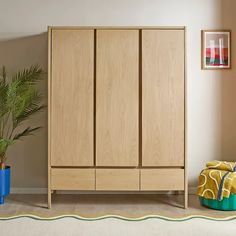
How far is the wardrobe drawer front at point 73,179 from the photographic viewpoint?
3824 mm

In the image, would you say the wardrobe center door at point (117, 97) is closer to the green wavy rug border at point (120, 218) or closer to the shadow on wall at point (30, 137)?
the green wavy rug border at point (120, 218)

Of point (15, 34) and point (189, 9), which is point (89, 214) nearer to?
point (15, 34)

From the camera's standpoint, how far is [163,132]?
12.5 feet

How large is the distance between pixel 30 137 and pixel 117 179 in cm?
122

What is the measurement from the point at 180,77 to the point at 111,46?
73cm

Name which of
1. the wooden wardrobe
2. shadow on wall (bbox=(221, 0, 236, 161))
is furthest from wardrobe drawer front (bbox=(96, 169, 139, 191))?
shadow on wall (bbox=(221, 0, 236, 161))

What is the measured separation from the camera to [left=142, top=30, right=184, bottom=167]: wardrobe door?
149 inches

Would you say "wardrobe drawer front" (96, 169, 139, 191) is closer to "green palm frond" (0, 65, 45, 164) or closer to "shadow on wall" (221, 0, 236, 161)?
"green palm frond" (0, 65, 45, 164)

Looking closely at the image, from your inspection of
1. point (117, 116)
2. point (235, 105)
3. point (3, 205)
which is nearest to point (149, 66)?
point (117, 116)

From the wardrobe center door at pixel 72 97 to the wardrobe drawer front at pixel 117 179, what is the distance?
0.17 m

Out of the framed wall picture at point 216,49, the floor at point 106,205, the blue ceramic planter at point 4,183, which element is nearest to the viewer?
the floor at point 106,205

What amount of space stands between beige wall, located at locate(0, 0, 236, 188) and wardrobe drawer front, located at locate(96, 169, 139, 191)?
2.91ft

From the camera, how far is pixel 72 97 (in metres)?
3.81

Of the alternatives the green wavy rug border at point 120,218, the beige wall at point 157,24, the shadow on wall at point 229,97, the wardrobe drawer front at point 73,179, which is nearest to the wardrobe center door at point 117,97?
the wardrobe drawer front at point 73,179
